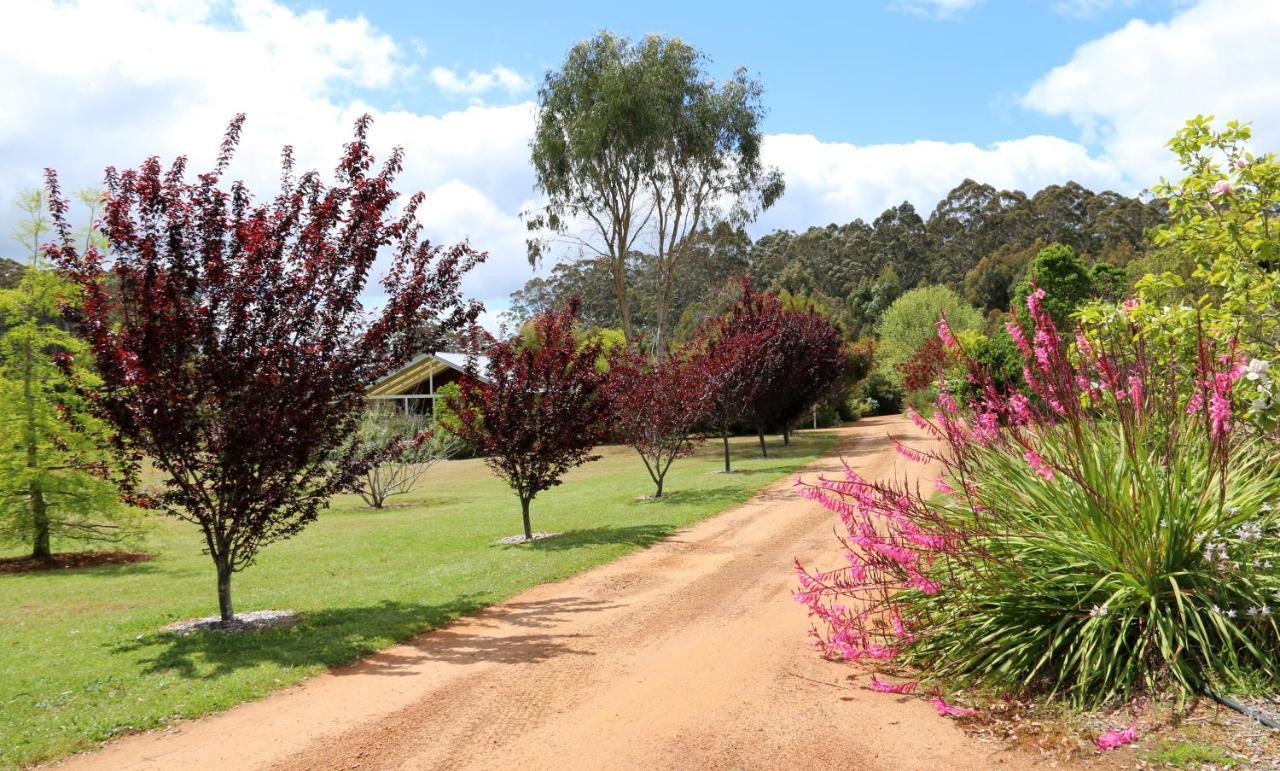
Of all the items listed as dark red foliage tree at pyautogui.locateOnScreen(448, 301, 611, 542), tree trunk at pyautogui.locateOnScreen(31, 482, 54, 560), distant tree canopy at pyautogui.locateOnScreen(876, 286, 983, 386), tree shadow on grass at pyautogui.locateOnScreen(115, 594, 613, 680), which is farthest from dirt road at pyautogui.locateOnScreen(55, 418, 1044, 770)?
distant tree canopy at pyautogui.locateOnScreen(876, 286, 983, 386)

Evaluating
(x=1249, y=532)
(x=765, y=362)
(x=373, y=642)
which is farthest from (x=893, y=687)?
(x=765, y=362)

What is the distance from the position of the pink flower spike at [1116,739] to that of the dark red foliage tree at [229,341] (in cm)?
657

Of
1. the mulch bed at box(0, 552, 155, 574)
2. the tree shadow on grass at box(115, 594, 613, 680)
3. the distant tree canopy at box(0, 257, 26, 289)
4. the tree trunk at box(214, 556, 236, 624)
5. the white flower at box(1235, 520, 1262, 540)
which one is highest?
the distant tree canopy at box(0, 257, 26, 289)

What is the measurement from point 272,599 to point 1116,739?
839 centimetres

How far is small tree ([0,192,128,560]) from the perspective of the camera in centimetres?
1396

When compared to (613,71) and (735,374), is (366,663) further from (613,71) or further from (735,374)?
(613,71)

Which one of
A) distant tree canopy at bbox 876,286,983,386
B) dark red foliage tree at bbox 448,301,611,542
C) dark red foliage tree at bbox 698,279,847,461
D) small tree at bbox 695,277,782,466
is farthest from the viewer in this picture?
distant tree canopy at bbox 876,286,983,386

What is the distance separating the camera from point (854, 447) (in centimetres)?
2730

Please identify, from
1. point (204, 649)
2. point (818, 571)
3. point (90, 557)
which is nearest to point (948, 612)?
point (818, 571)

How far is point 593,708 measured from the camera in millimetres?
5477

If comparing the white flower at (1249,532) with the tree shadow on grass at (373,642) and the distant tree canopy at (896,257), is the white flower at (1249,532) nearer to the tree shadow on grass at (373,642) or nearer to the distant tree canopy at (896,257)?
the tree shadow on grass at (373,642)

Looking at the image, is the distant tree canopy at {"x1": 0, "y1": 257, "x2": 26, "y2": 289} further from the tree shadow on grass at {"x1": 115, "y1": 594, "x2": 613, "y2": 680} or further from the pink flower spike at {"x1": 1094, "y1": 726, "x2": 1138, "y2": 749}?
the pink flower spike at {"x1": 1094, "y1": 726, "x2": 1138, "y2": 749}

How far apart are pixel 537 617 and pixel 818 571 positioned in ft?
9.38

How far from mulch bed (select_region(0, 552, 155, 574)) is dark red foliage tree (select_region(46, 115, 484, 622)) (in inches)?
313
